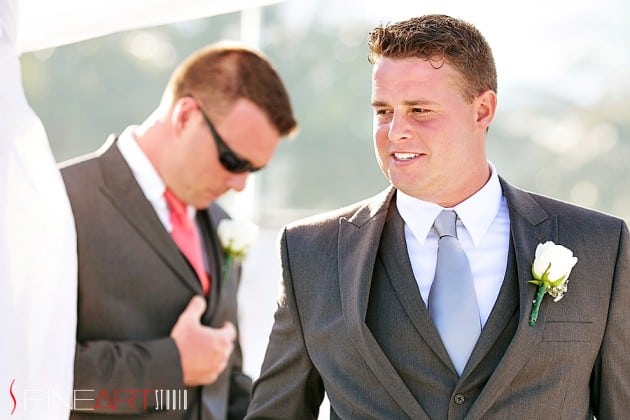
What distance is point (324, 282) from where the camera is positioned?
2.93 meters

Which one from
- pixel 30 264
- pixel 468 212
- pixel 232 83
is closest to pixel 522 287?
pixel 468 212

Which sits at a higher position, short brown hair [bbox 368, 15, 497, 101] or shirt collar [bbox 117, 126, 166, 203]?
short brown hair [bbox 368, 15, 497, 101]

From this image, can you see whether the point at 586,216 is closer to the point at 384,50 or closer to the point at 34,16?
the point at 384,50

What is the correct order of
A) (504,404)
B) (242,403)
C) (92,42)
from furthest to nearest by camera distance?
(92,42)
(242,403)
(504,404)

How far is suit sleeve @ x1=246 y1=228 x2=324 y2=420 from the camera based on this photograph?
9.64ft

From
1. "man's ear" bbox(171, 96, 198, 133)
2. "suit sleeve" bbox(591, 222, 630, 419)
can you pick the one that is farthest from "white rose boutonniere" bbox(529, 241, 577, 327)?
"man's ear" bbox(171, 96, 198, 133)

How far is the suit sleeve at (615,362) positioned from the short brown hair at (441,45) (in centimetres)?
66

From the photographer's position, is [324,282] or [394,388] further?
[324,282]

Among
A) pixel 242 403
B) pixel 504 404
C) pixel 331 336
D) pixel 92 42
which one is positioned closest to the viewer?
pixel 504 404

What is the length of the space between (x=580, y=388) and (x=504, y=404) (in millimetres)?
202

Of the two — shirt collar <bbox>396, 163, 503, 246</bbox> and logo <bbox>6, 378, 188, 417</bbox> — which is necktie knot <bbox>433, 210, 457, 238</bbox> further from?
logo <bbox>6, 378, 188, 417</bbox>

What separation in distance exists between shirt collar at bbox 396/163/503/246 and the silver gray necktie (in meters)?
0.09

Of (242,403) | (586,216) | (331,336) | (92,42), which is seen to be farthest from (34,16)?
(92,42)

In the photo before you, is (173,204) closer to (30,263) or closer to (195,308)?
(195,308)
